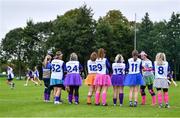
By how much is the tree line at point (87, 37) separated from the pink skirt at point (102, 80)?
219ft

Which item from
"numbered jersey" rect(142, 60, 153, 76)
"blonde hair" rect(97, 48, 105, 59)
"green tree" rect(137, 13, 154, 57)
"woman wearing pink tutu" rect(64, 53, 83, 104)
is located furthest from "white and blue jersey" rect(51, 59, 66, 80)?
"green tree" rect(137, 13, 154, 57)

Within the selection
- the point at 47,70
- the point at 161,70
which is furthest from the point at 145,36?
the point at 161,70

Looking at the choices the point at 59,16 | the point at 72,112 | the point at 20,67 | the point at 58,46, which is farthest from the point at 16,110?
the point at 20,67

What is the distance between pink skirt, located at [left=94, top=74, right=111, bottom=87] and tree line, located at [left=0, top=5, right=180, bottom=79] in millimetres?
66842

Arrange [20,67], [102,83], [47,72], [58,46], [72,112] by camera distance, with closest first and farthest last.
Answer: [72,112]
[102,83]
[47,72]
[58,46]
[20,67]

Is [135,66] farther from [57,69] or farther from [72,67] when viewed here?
[57,69]

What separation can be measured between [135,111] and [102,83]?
322 cm

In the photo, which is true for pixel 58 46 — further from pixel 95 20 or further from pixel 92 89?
pixel 92 89

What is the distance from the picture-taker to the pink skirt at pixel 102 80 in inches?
853

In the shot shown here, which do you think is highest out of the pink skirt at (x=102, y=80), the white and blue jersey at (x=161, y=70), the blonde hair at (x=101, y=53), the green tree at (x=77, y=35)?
the green tree at (x=77, y=35)

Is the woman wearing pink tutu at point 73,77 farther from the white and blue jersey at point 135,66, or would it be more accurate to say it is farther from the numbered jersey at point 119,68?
the white and blue jersey at point 135,66

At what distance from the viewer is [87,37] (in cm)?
9012

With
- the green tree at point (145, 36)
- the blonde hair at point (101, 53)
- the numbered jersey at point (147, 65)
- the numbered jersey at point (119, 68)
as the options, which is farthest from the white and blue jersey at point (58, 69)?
the green tree at point (145, 36)

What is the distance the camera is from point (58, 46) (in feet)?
298
